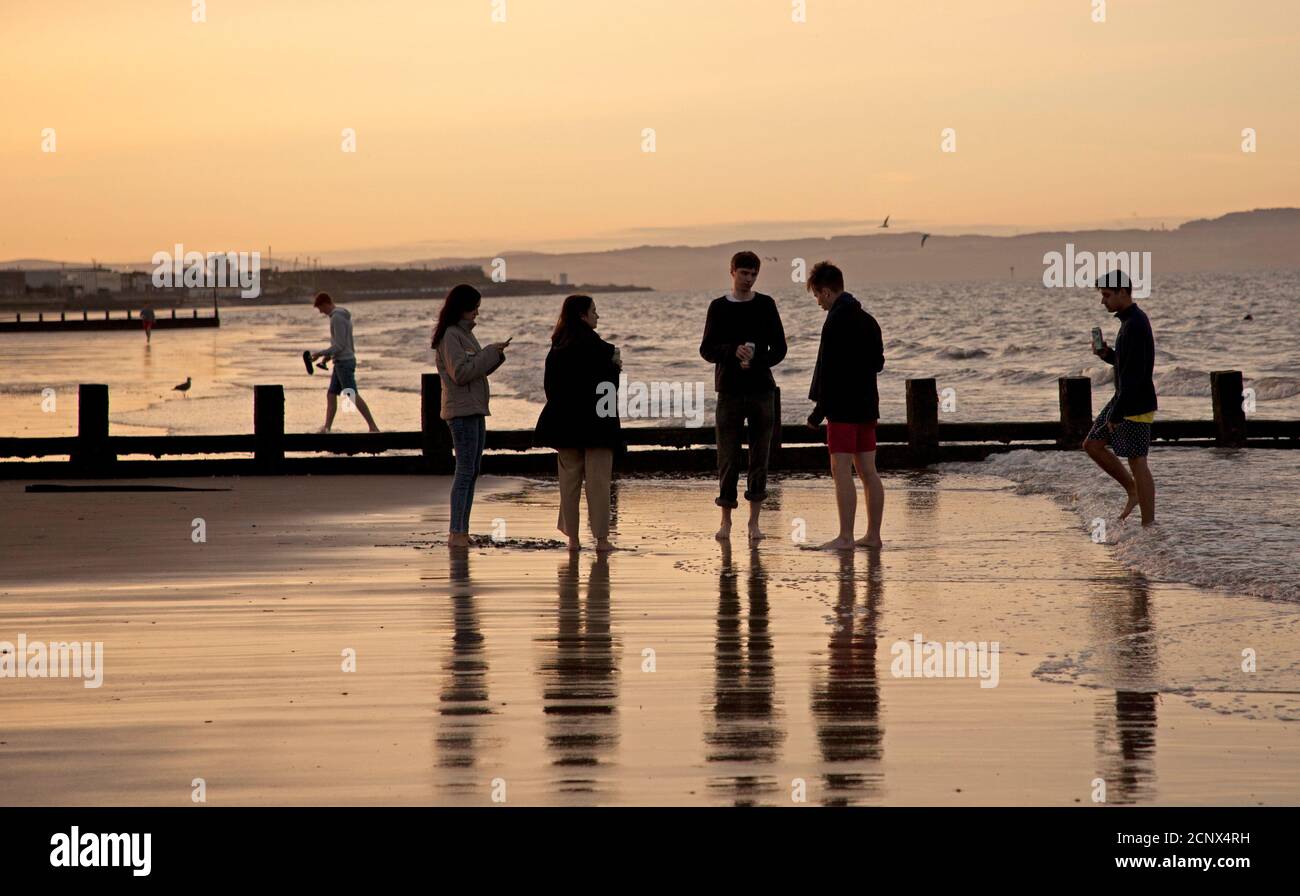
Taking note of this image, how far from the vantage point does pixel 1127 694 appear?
21.5 ft

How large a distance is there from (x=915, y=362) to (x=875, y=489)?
49.0 metres

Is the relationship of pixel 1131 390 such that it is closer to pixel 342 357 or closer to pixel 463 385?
pixel 463 385

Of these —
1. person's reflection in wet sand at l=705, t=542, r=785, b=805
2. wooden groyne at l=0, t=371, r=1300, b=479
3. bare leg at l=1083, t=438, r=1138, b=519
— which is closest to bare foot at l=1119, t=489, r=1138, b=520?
bare leg at l=1083, t=438, r=1138, b=519

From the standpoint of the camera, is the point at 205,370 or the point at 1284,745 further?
the point at 205,370

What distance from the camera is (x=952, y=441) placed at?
58.6 ft

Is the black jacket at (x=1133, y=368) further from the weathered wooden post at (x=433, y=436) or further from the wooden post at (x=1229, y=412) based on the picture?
the weathered wooden post at (x=433, y=436)

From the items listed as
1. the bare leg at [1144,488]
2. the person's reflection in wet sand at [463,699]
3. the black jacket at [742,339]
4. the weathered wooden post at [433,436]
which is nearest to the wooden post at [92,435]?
the weathered wooden post at [433,436]

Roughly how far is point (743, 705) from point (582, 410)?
4950 millimetres

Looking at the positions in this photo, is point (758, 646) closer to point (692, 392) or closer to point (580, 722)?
point (580, 722)

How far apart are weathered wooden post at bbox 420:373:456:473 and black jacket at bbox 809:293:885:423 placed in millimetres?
6407

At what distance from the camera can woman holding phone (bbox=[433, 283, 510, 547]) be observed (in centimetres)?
1092

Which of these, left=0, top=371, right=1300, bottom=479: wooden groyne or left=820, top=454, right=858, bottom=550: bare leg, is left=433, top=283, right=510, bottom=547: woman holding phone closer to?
left=820, top=454, right=858, bottom=550: bare leg

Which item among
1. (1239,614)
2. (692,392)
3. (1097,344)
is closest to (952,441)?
(1097,344)

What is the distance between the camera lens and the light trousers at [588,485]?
36.4 feet
